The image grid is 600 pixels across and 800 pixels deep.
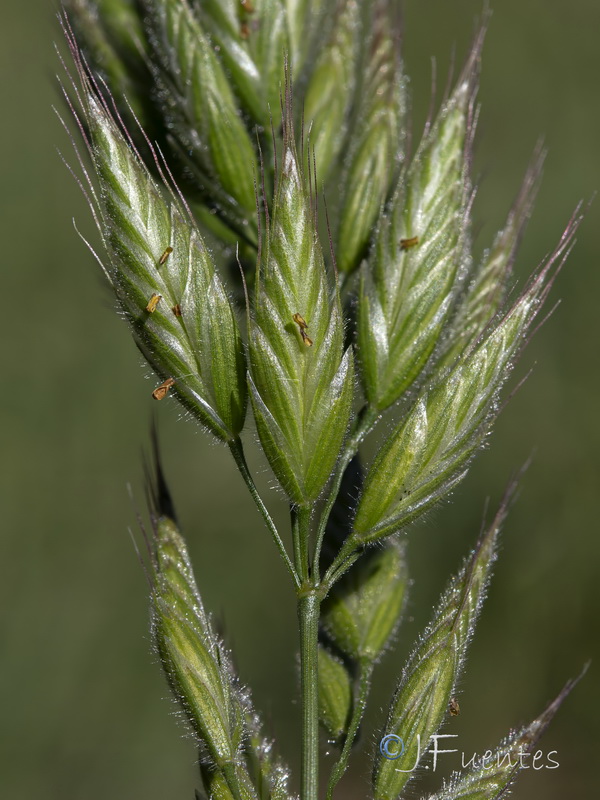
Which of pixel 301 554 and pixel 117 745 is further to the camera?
pixel 117 745

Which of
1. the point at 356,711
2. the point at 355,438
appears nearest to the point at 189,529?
the point at 356,711

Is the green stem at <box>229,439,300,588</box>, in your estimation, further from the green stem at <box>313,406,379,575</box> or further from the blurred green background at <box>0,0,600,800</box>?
the blurred green background at <box>0,0,600,800</box>

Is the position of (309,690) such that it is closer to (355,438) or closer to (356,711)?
(356,711)

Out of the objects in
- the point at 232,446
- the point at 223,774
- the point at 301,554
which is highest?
the point at 232,446

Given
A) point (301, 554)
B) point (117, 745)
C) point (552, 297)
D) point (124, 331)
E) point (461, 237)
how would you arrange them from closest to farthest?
1. point (301, 554)
2. point (461, 237)
3. point (117, 745)
4. point (552, 297)
5. point (124, 331)

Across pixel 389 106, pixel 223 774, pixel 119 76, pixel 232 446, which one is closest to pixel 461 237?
pixel 389 106

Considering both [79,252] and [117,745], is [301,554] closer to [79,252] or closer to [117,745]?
[117,745]
